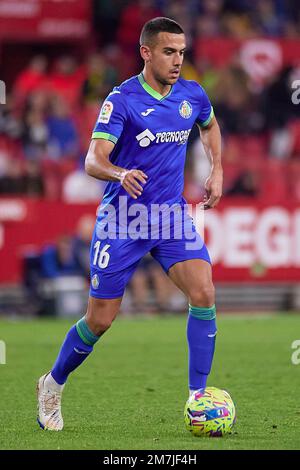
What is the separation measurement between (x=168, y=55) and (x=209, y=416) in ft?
7.18

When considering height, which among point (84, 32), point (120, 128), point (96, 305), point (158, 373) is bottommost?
point (158, 373)

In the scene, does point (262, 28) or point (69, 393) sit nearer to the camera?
point (69, 393)

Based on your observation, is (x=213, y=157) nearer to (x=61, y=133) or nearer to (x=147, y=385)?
(x=147, y=385)

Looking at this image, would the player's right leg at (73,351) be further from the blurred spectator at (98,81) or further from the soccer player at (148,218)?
the blurred spectator at (98,81)

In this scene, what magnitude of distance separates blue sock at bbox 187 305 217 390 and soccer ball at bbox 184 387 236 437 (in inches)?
7.0

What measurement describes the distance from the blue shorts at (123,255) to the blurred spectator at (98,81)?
1059cm

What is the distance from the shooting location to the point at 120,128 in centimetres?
698

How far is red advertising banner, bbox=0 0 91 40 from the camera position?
18266 mm

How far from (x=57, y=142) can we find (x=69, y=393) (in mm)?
8385

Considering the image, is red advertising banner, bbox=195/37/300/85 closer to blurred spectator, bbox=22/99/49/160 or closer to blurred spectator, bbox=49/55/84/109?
blurred spectator, bbox=49/55/84/109

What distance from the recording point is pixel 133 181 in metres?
6.50

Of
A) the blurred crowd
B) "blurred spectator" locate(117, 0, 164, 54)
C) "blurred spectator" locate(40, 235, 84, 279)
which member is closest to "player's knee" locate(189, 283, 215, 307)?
"blurred spectator" locate(40, 235, 84, 279)
